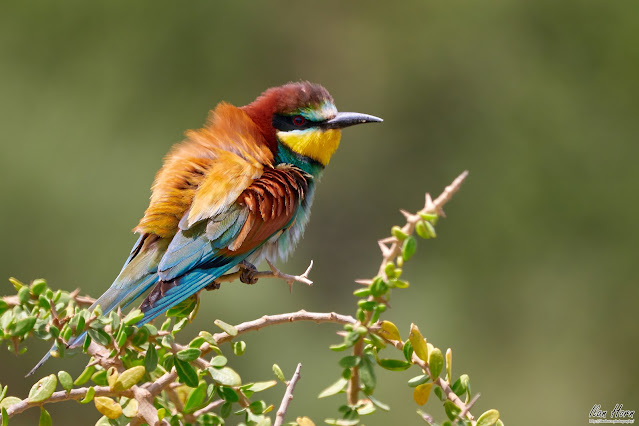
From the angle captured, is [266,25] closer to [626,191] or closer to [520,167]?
[520,167]

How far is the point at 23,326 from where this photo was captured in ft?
3.01

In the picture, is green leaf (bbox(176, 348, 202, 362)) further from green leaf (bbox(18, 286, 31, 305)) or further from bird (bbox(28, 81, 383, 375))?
bird (bbox(28, 81, 383, 375))

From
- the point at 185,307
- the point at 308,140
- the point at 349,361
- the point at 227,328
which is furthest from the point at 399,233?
the point at 308,140

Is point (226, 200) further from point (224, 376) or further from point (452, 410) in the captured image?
point (452, 410)

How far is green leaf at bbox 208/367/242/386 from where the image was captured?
985mm

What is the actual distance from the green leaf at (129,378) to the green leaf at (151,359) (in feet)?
0.13

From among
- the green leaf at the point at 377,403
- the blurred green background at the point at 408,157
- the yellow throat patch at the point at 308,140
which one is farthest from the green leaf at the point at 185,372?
the blurred green background at the point at 408,157

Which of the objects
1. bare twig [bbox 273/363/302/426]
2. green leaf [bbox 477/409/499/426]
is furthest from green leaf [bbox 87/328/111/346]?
green leaf [bbox 477/409/499/426]

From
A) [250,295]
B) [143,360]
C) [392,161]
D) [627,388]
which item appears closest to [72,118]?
[250,295]

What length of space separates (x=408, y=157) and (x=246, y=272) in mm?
3818

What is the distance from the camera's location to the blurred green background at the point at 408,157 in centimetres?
434

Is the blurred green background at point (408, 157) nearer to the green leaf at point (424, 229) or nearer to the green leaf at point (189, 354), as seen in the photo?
the green leaf at point (189, 354)

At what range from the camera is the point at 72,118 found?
4656 mm

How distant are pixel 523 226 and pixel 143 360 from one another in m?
4.35
